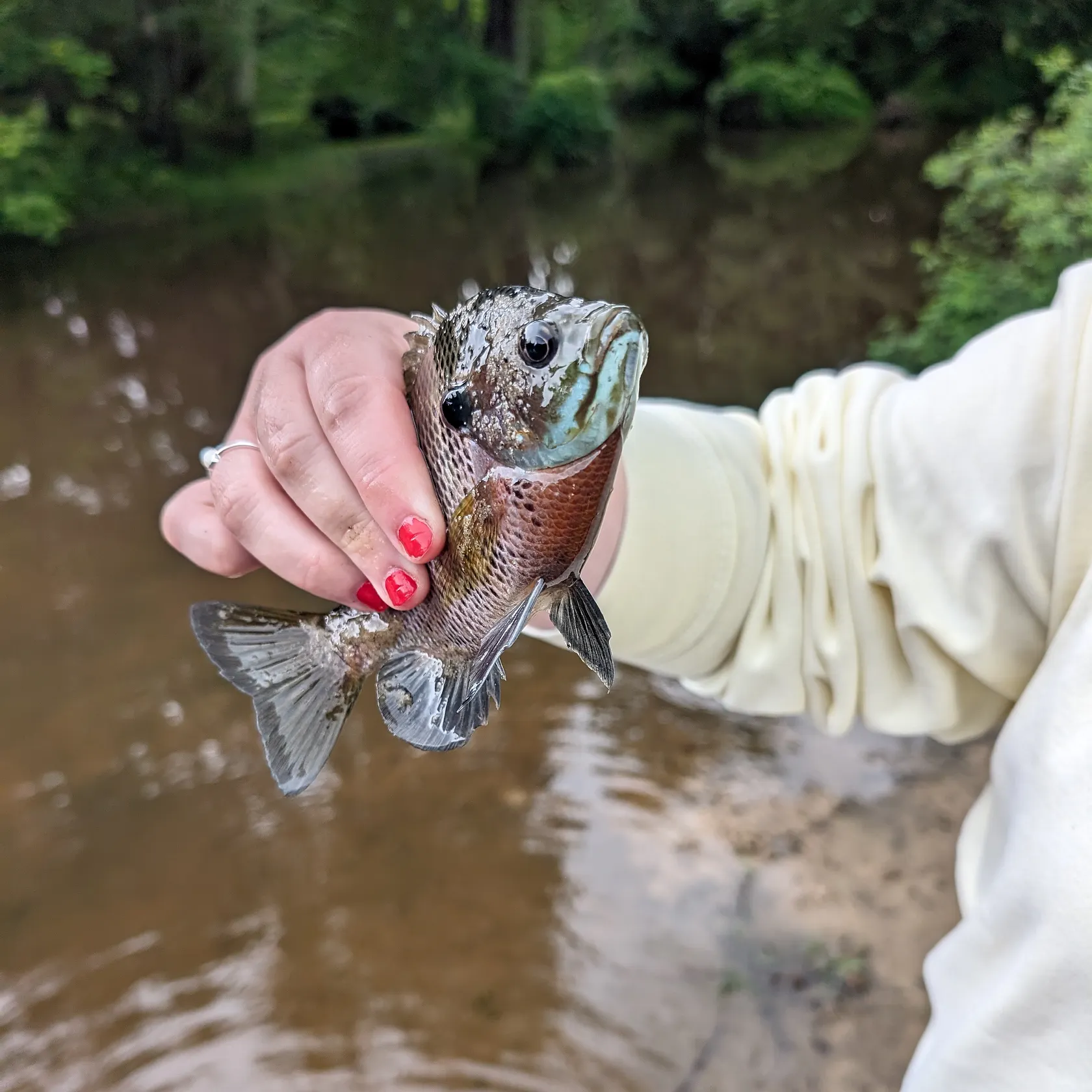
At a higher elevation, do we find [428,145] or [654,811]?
[428,145]

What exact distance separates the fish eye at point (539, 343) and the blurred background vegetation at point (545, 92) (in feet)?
13.6

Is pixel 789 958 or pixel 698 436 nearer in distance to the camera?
pixel 698 436

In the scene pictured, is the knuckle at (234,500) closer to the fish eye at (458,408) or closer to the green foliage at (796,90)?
the fish eye at (458,408)

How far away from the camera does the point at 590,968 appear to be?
265 cm

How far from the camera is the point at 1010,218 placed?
14.9ft

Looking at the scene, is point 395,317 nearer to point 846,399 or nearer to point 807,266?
point 846,399

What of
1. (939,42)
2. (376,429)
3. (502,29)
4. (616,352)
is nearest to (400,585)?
(376,429)

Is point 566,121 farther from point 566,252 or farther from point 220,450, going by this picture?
Result: point 220,450

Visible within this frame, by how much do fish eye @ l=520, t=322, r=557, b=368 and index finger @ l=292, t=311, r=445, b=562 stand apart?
0.23 meters

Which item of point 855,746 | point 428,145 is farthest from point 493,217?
point 855,746

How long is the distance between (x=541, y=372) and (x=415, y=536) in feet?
0.86

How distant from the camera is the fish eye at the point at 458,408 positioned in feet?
2.76

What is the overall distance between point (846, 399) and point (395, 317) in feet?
2.52

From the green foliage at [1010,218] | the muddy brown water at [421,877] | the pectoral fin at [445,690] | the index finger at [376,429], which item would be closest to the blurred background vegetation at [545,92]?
the green foliage at [1010,218]
